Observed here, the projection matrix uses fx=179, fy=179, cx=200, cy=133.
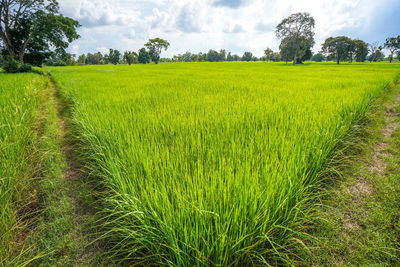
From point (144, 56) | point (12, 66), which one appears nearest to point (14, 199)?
point (12, 66)

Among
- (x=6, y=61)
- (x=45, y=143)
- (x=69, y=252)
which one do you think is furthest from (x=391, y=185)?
(x=6, y=61)

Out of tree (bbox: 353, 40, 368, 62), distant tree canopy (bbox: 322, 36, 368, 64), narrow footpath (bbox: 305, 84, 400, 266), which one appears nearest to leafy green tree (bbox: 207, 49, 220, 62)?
distant tree canopy (bbox: 322, 36, 368, 64)

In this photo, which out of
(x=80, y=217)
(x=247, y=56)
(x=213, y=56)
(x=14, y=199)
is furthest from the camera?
(x=247, y=56)

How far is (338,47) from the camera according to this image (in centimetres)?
4925

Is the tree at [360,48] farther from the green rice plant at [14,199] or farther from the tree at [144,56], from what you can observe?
the green rice plant at [14,199]

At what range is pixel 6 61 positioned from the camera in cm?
1636

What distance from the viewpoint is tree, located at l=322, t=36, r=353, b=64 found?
160 ft

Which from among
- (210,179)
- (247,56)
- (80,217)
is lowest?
(80,217)

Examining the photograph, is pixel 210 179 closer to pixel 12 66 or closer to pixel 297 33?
pixel 12 66

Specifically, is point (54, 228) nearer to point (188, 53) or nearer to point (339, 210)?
point (339, 210)

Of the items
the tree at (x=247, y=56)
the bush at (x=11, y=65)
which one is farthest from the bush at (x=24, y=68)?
the tree at (x=247, y=56)

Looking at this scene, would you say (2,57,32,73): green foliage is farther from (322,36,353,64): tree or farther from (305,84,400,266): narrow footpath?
(322,36,353,64): tree

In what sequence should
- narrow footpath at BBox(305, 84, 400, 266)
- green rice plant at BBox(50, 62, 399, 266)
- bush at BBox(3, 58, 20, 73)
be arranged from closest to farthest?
1. green rice plant at BBox(50, 62, 399, 266)
2. narrow footpath at BBox(305, 84, 400, 266)
3. bush at BBox(3, 58, 20, 73)

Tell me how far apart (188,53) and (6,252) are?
399 ft
